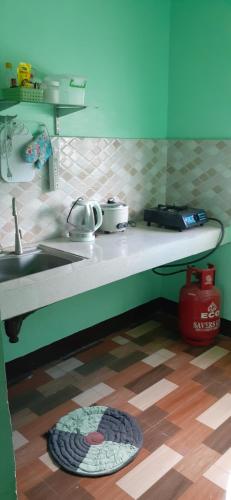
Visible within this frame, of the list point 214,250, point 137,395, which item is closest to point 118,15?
point 214,250

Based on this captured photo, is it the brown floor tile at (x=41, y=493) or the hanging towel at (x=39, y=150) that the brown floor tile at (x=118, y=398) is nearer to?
the brown floor tile at (x=41, y=493)

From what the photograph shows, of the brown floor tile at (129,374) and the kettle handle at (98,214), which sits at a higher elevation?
the kettle handle at (98,214)

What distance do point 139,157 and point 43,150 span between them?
0.90m

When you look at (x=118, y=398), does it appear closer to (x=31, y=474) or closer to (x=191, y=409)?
(x=191, y=409)

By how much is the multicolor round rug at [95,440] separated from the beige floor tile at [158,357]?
0.56 meters

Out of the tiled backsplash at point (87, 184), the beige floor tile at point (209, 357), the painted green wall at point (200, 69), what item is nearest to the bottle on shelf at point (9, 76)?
the tiled backsplash at point (87, 184)

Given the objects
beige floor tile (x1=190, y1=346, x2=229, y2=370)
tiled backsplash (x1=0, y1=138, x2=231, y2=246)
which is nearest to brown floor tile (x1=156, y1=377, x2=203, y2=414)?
beige floor tile (x1=190, y1=346, x2=229, y2=370)

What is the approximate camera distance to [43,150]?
86.4 inches

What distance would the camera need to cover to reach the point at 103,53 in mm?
2477

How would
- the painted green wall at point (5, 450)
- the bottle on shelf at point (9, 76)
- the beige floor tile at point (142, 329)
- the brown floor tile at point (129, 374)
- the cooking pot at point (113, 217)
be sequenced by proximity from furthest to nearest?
the beige floor tile at point (142, 329), the cooking pot at point (113, 217), the brown floor tile at point (129, 374), the bottle on shelf at point (9, 76), the painted green wall at point (5, 450)

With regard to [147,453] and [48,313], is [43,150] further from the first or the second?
[147,453]

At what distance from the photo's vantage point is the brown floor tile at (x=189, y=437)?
73.1 inches

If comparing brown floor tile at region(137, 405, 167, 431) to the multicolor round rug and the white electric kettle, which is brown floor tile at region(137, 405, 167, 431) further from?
the white electric kettle

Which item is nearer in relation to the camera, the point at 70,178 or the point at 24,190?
the point at 24,190
